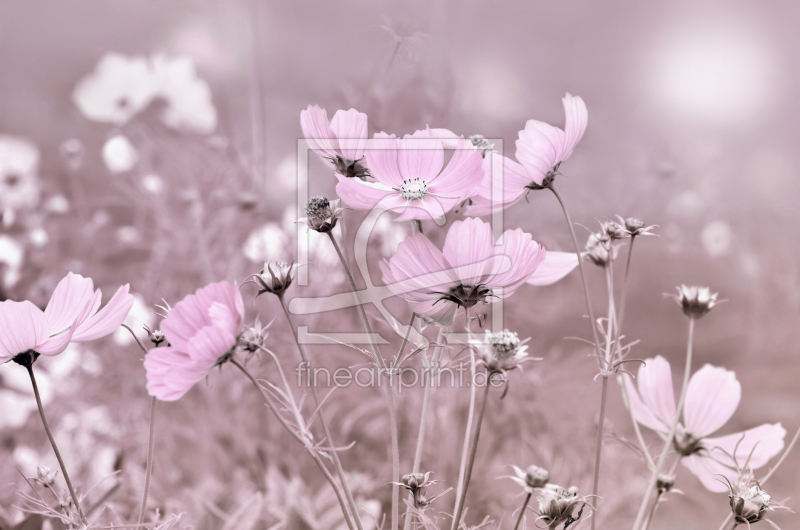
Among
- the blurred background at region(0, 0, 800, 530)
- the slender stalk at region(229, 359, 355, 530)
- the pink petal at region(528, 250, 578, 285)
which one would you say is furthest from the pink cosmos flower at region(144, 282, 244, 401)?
the blurred background at region(0, 0, 800, 530)

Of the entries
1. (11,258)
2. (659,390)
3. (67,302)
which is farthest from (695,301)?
(11,258)

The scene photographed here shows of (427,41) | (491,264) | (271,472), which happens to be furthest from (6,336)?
(427,41)

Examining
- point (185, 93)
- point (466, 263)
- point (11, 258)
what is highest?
point (185, 93)

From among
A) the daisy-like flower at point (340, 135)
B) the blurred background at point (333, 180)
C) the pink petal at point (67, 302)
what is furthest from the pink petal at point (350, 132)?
the blurred background at point (333, 180)

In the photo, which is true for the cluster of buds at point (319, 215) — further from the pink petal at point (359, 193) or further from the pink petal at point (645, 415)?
the pink petal at point (645, 415)

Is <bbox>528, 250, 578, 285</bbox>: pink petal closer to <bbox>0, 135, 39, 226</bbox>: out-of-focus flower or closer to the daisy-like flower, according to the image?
the daisy-like flower

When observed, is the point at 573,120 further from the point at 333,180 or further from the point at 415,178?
the point at 333,180

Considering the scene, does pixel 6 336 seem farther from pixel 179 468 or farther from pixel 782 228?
pixel 782 228
